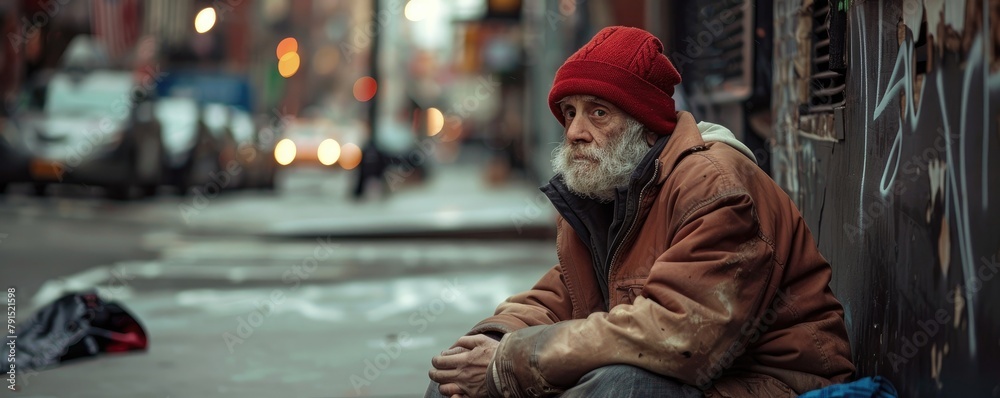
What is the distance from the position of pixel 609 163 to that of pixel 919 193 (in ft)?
2.60

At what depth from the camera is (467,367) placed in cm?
326

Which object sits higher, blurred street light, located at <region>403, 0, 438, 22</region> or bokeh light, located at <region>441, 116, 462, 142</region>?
blurred street light, located at <region>403, 0, 438, 22</region>

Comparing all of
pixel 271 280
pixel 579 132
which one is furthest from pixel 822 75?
pixel 271 280

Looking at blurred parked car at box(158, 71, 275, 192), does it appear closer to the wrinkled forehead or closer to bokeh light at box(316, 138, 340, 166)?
bokeh light at box(316, 138, 340, 166)

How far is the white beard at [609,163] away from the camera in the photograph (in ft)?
10.9

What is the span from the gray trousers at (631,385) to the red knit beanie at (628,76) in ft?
2.27

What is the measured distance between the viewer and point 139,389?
5449 mm

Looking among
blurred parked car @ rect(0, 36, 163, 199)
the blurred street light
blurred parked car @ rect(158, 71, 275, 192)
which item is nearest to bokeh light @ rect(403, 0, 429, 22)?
the blurred street light

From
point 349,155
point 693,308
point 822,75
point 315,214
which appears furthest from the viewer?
point 349,155

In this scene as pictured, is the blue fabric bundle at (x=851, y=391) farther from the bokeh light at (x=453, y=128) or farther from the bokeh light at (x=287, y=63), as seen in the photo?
the bokeh light at (x=453, y=128)

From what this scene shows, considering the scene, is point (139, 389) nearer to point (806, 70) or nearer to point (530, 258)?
point (806, 70)

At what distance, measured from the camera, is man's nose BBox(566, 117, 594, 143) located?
3.38 metres

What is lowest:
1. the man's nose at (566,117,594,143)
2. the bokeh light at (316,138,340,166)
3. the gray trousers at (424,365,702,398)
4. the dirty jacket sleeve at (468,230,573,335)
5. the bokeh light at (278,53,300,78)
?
the bokeh light at (316,138,340,166)

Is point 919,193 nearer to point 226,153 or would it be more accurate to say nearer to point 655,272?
A: point 655,272
